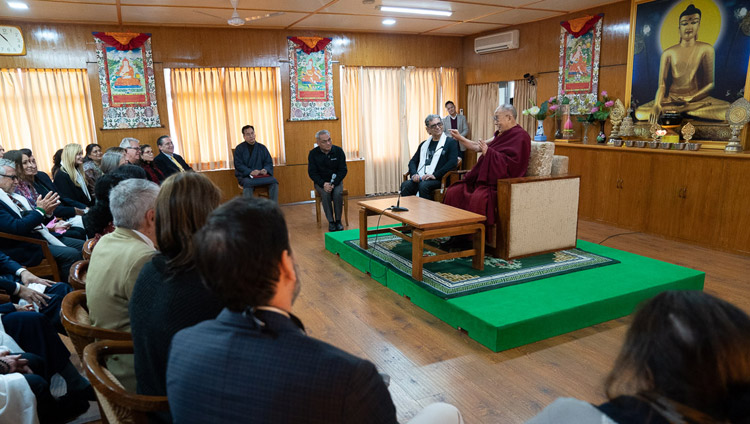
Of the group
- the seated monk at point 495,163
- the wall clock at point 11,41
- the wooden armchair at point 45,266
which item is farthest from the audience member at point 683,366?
the wall clock at point 11,41

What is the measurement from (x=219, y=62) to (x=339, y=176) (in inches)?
102

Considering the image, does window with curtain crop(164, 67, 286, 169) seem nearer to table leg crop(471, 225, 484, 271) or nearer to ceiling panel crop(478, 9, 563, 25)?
ceiling panel crop(478, 9, 563, 25)

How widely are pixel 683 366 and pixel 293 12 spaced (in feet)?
19.7

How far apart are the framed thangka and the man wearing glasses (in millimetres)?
2335

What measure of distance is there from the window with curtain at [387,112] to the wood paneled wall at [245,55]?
17cm

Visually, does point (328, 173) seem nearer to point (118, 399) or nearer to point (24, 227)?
point (24, 227)

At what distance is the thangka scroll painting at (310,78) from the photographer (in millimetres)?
7281

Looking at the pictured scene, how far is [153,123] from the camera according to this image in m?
6.66

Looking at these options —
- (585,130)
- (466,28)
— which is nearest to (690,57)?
(585,130)

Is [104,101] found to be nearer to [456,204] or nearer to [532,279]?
[456,204]

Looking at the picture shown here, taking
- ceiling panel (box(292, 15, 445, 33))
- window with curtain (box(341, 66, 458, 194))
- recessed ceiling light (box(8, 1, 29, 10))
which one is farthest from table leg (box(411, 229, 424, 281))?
recessed ceiling light (box(8, 1, 29, 10))

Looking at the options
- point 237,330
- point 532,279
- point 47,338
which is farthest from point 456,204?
point 237,330

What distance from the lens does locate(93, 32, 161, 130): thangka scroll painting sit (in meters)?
6.34

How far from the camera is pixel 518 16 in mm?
6547
